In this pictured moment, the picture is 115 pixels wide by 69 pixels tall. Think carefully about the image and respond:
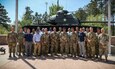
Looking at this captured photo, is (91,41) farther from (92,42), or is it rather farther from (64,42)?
(64,42)

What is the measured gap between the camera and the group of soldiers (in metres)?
13.5

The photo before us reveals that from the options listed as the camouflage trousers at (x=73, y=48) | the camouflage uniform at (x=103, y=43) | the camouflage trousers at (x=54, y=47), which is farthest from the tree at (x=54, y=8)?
the camouflage uniform at (x=103, y=43)

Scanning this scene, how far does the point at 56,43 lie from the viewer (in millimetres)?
14203

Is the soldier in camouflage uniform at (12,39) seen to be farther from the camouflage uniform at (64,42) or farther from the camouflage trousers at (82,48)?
the camouflage trousers at (82,48)

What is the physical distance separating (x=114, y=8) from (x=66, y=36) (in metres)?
29.7

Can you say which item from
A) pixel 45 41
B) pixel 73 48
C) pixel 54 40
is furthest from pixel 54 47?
pixel 73 48

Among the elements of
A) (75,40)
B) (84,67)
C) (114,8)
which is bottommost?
(84,67)

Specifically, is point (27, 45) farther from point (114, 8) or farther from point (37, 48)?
point (114, 8)

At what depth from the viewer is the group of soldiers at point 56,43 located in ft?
44.1

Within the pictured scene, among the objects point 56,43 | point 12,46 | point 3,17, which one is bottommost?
point 12,46

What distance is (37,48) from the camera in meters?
13.9

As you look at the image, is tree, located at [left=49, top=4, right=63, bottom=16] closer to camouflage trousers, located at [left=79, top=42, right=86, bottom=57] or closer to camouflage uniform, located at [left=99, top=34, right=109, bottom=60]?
camouflage trousers, located at [left=79, top=42, right=86, bottom=57]

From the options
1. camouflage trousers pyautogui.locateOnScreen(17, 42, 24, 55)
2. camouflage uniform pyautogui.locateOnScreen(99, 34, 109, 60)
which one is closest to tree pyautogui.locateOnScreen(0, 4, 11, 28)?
camouflage trousers pyautogui.locateOnScreen(17, 42, 24, 55)

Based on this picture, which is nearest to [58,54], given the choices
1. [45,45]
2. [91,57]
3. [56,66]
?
[45,45]
